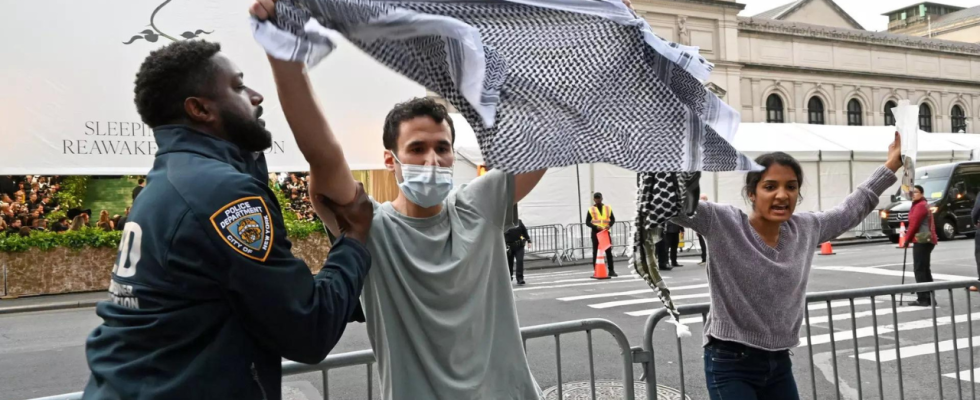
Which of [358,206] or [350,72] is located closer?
[358,206]

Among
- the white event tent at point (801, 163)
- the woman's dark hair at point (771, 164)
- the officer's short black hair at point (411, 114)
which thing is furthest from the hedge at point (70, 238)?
the officer's short black hair at point (411, 114)

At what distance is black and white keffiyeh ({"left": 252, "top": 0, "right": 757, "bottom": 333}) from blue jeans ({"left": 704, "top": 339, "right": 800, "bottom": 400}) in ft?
4.40

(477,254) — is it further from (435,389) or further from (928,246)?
(928,246)

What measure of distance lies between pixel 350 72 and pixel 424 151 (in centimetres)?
623

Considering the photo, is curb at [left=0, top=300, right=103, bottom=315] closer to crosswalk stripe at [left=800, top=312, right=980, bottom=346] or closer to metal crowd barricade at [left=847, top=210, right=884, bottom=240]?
crosswalk stripe at [left=800, top=312, right=980, bottom=346]

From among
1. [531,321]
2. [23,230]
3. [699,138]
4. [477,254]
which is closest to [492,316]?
[477,254]

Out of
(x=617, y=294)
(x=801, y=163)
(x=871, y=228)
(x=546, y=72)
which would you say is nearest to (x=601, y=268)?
(x=617, y=294)

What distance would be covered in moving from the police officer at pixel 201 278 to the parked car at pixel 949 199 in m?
24.1

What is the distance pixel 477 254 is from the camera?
205cm

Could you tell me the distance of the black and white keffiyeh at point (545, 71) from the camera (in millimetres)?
1598

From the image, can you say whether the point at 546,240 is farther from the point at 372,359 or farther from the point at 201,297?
the point at 201,297

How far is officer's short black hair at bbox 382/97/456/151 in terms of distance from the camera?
2064mm

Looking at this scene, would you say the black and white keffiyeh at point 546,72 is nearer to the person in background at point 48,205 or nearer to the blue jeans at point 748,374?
the blue jeans at point 748,374

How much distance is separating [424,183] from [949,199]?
2499cm
